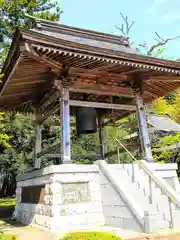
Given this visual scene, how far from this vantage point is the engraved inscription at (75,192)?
628 cm

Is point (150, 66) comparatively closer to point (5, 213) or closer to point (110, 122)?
point (110, 122)

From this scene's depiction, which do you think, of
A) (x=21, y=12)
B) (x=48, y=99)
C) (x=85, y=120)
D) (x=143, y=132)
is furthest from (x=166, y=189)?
(x=21, y=12)

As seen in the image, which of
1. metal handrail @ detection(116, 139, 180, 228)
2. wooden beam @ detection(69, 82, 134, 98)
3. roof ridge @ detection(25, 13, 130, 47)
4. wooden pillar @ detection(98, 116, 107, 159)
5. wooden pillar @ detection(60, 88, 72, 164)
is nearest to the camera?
metal handrail @ detection(116, 139, 180, 228)

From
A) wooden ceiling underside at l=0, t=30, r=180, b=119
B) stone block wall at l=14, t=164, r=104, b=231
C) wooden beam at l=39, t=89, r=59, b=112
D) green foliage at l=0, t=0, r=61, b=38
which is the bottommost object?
stone block wall at l=14, t=164, r=104, b=231

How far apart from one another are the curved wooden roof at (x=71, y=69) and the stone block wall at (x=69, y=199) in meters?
2.46

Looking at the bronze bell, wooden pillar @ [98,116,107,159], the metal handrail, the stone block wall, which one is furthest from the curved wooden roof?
the metal handrail

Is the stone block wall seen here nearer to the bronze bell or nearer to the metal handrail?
the metal handrail

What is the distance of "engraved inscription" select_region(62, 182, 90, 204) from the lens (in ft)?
20.6

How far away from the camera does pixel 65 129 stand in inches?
275

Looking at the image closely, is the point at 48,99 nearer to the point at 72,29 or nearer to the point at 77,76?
the point at 77,76

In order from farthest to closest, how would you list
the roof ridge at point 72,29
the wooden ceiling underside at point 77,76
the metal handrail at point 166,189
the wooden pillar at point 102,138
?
the wooden pillar at point 102,138, the roof ridge at point 72,29, the wooden ceiling underside at point 77,76, the metal handrail at point 166,189

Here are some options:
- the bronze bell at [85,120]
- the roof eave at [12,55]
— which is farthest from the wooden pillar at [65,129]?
the roof eave at [12,55]

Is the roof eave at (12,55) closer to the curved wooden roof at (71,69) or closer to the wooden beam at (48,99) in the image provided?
the curved wooden roof at (71,69)

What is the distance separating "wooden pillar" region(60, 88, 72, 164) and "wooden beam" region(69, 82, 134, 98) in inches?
14.9
